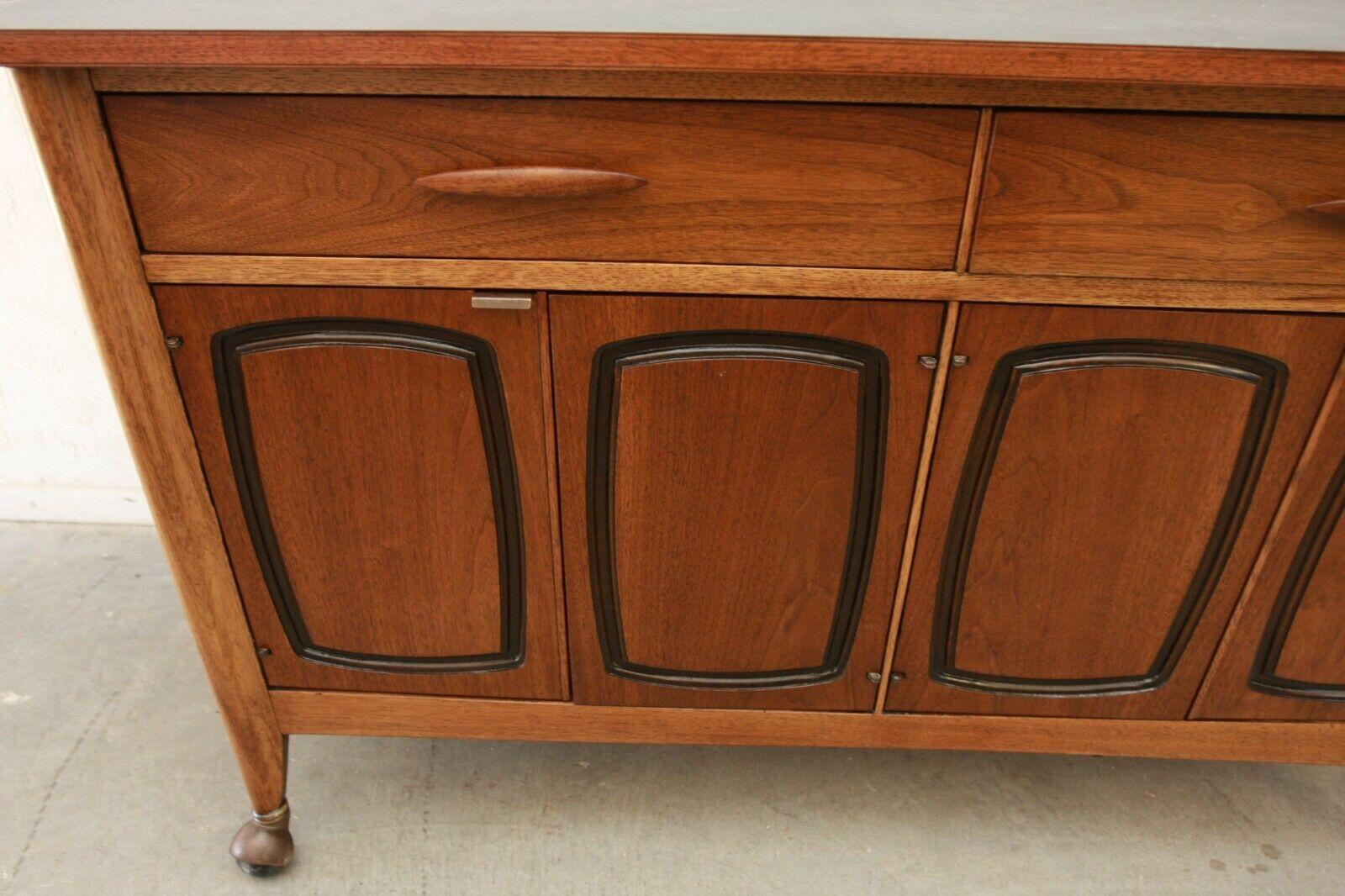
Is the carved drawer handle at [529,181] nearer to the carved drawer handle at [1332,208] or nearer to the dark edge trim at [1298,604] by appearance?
the carved drawer handle at [1332,208]

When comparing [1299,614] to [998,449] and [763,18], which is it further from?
[763,18]

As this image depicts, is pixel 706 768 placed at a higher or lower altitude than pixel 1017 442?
lower

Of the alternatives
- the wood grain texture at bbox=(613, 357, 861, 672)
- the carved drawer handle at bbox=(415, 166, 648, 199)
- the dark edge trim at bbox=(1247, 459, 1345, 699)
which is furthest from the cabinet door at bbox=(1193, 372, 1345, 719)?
the carved drawer handle at bbox=(415, 166, 648, 199)

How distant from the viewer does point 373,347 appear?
0.71 meters

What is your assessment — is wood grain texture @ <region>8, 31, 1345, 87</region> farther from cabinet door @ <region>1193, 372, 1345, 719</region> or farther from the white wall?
the white wall

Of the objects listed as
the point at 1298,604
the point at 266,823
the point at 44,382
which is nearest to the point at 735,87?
the point at 1298,604

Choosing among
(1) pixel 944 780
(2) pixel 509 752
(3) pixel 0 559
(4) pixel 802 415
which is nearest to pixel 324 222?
(4) pixel 802 415

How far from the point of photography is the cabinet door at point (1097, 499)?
70 centimetres

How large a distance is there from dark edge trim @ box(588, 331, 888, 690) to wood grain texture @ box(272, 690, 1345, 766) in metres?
0.05

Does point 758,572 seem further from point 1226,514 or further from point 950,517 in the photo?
point 1226,514

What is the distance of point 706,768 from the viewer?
1086 millimetres

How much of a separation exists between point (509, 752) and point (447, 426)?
1.72 feet

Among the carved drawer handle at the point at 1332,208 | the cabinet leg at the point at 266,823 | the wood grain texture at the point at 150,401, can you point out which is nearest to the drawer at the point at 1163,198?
the carved drawer handle at the point at 1332,208

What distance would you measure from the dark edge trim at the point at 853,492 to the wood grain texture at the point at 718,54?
0.20m
